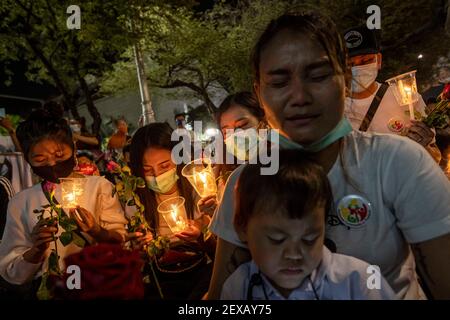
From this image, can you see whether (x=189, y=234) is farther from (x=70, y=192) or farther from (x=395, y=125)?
(x=395, y=125)

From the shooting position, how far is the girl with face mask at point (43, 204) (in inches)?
112

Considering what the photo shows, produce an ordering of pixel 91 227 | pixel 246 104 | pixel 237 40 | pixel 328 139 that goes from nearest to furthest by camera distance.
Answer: pixel 328 139, pixel 91 227, pixel 246 104, pixel 237 40

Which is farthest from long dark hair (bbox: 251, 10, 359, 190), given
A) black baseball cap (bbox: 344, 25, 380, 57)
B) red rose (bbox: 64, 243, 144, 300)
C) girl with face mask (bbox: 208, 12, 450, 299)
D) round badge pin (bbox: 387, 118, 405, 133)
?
black baseball cap (bbox: 344, 25, 380, 57)

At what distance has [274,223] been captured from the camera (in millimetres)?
1696

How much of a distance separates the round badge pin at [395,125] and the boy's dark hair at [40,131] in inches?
118

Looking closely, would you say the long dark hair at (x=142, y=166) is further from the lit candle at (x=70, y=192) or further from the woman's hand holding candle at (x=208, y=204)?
the lit candle at (x=70, y=192)

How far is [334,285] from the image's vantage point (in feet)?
5.37

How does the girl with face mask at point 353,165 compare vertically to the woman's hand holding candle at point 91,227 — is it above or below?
above

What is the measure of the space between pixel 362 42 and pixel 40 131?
11.1 ft

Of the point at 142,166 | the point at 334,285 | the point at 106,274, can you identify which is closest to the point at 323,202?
the point at 334,285

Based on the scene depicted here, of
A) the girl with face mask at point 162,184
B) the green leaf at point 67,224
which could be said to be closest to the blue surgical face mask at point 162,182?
the girl with face mask at point 162,184

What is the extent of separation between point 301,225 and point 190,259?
1661mm
